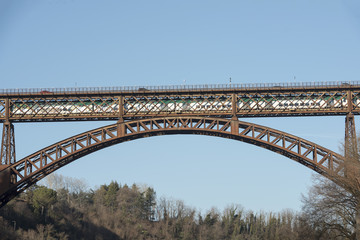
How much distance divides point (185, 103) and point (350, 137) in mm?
17336

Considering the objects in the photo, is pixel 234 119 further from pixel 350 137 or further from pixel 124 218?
pixel 124 218

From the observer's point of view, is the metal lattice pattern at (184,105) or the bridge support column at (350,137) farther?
the metal lattice pattern at (184,105)

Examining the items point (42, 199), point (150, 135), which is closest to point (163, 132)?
point (150, 135)

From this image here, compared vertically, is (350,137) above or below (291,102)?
below

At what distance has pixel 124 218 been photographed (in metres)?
149

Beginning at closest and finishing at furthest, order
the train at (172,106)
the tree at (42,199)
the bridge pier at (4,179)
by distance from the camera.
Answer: the bridge pier at (4,179)
the train at (172,106)
the tree at (42,199)

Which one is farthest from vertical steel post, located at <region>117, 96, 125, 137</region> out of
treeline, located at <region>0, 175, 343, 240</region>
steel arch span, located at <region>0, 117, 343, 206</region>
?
treeline, located at <region>0, 175, 343, 240</region>

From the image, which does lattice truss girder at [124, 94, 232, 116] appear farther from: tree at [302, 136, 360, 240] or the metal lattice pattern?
tree at [302, 136, 360, 240]

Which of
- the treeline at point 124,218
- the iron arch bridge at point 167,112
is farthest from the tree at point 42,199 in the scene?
the iron arch bridge at point 167,112

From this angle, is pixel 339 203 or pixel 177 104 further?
pixel 177 104

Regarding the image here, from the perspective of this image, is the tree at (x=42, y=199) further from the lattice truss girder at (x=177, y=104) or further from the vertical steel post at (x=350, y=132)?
the vertical steel post at (x=350, y=132)

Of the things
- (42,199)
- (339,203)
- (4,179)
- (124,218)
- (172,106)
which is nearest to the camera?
(339,203)

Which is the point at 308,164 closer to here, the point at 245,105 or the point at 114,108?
the point at 245,105

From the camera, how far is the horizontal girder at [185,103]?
245 feet
